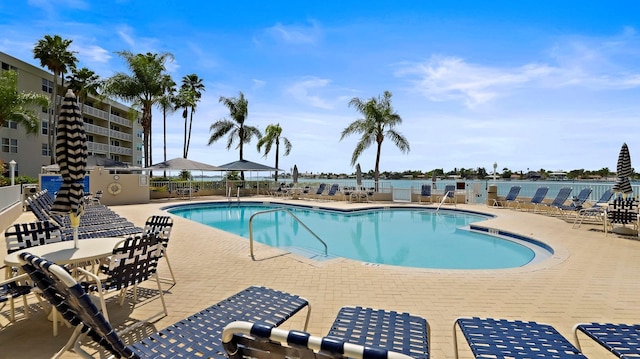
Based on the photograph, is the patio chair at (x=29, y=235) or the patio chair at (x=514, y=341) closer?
the patio chair at (x=514, y=341)

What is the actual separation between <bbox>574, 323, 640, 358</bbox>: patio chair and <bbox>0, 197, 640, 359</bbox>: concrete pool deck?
644 millimetres

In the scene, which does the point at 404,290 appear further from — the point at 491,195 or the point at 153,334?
the point at 491,195

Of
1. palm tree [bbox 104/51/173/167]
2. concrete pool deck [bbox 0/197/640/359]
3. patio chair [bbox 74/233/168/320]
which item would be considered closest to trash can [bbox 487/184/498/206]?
concrete pool deck [bbox 0/197/640/359]

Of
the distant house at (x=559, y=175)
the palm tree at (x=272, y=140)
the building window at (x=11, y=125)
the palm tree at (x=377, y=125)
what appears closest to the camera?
the palm tree at (x=377, y=125)

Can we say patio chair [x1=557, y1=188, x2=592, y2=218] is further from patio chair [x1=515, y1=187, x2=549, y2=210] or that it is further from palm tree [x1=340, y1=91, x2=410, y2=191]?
palm tree [x1=340, y1=91, x2=410, y2=191]

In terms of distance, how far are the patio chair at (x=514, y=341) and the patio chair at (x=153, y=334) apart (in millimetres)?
1192

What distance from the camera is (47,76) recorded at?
1118 inches

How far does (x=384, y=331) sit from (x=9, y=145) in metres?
33.2

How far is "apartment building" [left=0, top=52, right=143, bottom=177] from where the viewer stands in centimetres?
2476

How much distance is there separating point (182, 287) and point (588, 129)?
20122mm

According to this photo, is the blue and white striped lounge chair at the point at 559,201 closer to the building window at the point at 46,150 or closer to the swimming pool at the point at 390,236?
the swimming pool at the point at 390,236

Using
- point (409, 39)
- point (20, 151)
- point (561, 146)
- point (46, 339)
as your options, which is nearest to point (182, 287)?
point (46, 339)

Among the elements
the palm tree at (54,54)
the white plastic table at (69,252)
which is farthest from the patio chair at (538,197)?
the palm tree at (54,54)

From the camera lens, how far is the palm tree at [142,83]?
19.2m
